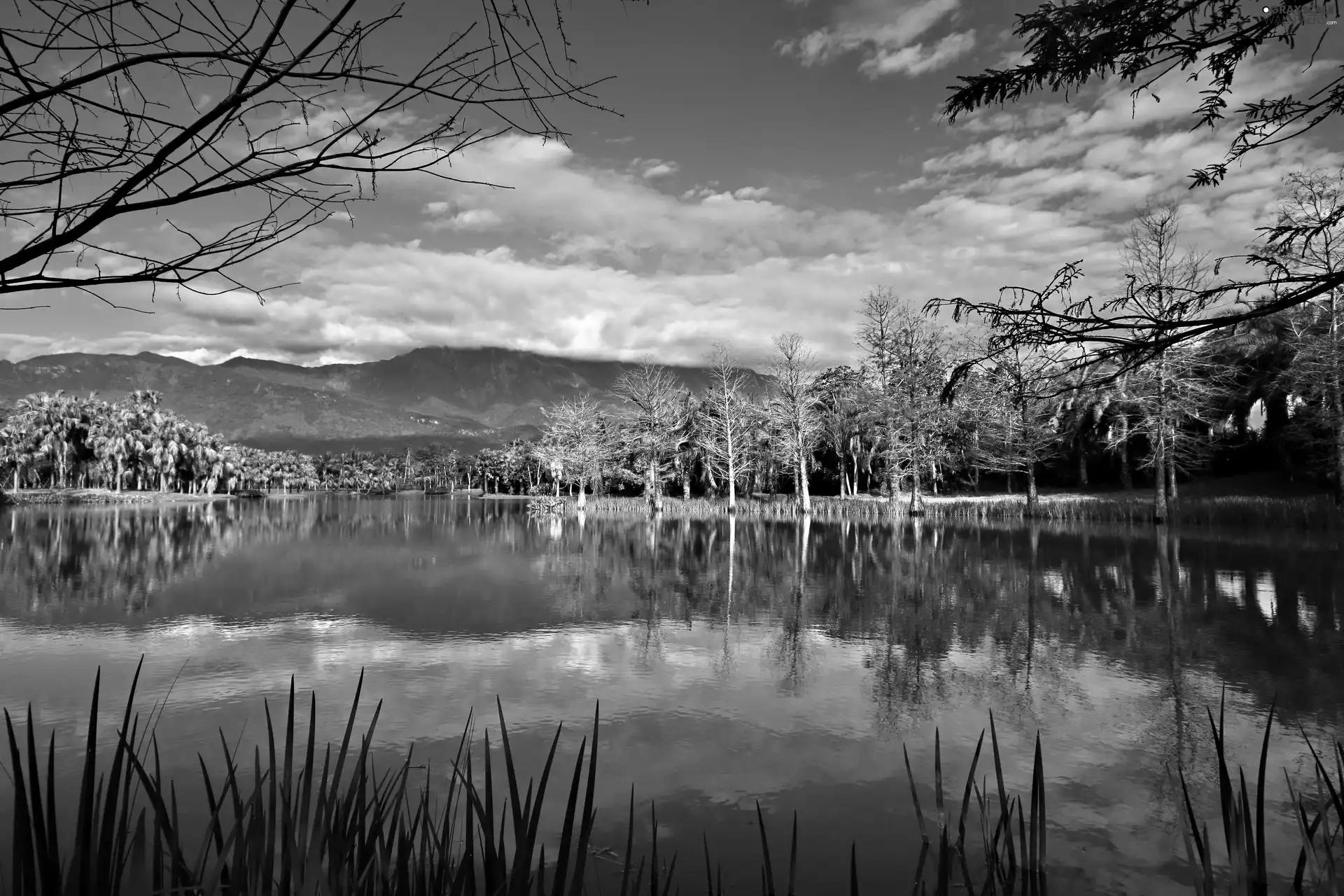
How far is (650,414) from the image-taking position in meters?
56.0

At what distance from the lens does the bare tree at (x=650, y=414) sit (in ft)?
184

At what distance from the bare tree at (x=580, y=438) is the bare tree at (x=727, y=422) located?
363 inches

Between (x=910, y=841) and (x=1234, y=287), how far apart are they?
364 cm

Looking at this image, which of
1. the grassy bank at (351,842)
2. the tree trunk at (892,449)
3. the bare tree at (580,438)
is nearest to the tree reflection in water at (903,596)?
the grassy bank at (351,842)

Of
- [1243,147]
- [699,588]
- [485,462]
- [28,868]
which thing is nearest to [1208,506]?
[699,588]

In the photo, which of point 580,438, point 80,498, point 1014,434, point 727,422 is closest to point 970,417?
point 1014,434

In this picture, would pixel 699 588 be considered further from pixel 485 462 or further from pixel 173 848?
pixel 485 462

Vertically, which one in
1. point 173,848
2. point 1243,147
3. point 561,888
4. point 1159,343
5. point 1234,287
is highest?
point 1243,147

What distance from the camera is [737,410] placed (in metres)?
59.2

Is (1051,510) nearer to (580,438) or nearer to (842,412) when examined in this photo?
(842,412)

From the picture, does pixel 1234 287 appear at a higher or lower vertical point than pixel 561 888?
higher

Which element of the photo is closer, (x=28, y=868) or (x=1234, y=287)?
(x=28, y=868)

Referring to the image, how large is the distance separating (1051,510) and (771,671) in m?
31.7

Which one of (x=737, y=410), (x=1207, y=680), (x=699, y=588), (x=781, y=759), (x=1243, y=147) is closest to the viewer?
(x=1243, y=147)
